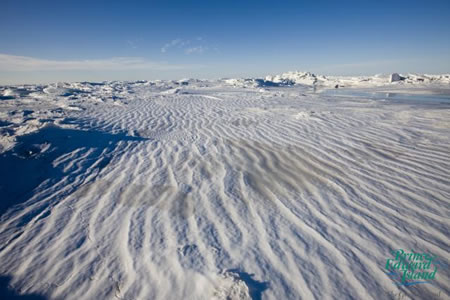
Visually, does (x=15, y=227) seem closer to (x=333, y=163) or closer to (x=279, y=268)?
(x=279, y=268)

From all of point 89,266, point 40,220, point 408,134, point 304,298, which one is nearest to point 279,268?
point 304,298

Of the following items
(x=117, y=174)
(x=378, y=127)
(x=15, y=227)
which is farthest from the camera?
(x=378, y=127)

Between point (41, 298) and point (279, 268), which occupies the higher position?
point (279, 268)

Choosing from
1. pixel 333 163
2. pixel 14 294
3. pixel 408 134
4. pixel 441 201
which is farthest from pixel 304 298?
pixel 408 134

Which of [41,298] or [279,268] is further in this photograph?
[279,268]

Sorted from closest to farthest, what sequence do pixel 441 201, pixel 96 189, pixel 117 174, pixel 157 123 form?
pixel 441 201 → pixel 96 189 → pixel 117 174 → pixel 157 123

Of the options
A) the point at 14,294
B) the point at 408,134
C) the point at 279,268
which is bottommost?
the point at 14,294

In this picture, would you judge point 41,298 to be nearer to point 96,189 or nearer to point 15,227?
point 15,227
